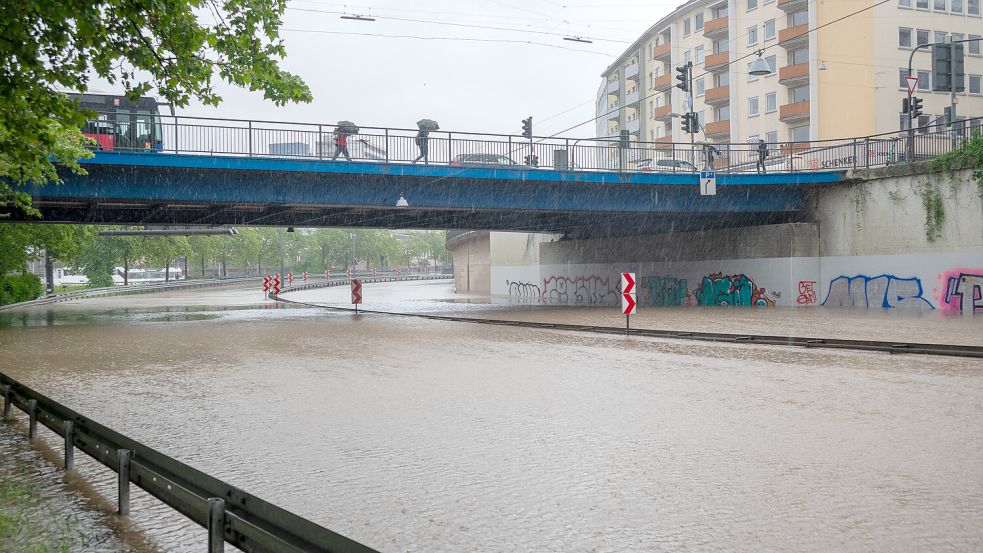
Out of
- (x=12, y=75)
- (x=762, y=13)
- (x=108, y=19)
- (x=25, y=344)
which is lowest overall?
(x=25, y=344)

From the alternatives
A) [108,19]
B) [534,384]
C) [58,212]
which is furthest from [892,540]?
[58,212]

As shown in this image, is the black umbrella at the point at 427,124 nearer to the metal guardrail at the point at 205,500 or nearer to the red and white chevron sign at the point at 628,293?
the red and white chevron sign at the point at 628,293

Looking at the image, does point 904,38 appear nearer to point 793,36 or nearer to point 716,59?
point 793,36

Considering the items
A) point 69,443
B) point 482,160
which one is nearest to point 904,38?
point 482,160

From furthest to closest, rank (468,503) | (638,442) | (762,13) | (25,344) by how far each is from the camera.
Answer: (762,13) → (25,344) → (638,442) → (468,503)

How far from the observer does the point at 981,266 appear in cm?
2773

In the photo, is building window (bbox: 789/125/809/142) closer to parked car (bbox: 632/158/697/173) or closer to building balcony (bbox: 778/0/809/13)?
building balcony (bbox: 778/0/809/13)

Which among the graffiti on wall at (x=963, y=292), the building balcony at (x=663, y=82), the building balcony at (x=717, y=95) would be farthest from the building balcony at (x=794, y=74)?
the graffiti on wall at (x=963, y=292)

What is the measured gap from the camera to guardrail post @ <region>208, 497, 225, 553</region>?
4172 mm

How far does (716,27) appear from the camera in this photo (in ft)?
218

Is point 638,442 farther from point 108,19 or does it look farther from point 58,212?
point 58,212

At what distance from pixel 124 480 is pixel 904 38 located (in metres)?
59.7

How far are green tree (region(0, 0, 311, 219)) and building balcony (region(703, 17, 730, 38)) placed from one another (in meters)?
62.6

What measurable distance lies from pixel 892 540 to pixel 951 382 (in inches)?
304
